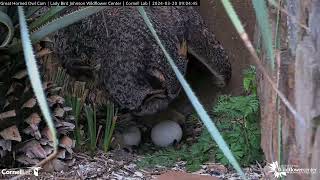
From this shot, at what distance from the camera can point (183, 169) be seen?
215 cm

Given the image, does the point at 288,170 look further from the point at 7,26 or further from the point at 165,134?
the point at 165,134

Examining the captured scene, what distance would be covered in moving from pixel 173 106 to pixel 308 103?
1690mm

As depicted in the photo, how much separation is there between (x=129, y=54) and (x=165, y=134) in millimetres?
471

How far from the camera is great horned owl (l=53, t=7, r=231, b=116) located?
244 centimetres

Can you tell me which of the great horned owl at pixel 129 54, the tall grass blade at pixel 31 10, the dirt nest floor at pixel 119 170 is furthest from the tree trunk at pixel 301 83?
the great horned owl at pixel 129 54

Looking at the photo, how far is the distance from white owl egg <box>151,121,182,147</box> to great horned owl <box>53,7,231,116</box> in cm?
14

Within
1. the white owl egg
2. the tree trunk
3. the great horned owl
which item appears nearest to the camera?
the tree trunk

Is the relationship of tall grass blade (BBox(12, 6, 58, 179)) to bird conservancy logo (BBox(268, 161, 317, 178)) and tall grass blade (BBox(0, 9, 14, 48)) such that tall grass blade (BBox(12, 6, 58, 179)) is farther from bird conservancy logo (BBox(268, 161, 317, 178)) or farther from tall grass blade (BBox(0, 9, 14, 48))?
bird conservancy logo (BBox(268, 161, 317, 178))

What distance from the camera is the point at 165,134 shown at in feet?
8.80

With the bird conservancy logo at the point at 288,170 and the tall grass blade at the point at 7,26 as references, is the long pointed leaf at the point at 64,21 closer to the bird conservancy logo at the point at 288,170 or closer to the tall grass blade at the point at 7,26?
the tall grass blade at the point at 7,26

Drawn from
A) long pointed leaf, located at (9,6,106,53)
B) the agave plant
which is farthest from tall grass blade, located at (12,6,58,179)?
the agave plant

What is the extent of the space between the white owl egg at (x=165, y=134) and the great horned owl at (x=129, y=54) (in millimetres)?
141

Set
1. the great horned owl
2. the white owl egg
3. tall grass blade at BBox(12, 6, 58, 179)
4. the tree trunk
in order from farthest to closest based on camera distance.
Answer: the white owl egg < the great horned owl < the tree trunk < tall grass blade at BBox(12, 6, 58, 179)

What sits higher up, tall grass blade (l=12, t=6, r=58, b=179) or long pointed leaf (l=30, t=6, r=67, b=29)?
long pointed leaf (l=30, t=6, r=67, b=29)
